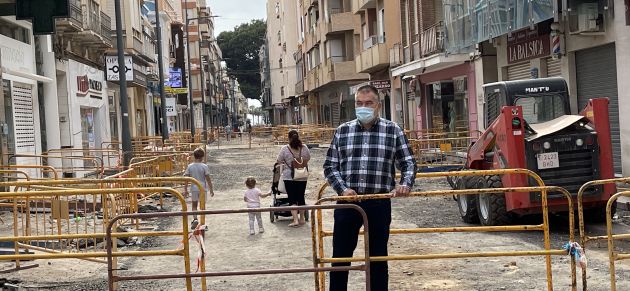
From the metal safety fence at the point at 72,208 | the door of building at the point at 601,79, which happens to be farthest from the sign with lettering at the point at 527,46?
the metal safety fence at the point at 72,208

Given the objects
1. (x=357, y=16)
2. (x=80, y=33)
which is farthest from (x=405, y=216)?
(x=357, y=16)

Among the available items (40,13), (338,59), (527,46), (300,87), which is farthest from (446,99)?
(300,87)

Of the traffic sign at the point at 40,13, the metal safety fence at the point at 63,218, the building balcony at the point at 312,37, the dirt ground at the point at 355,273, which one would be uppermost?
the building balcony at the point at 312,37

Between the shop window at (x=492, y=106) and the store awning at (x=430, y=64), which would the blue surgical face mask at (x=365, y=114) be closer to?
the shop window at (x=492, y=106)

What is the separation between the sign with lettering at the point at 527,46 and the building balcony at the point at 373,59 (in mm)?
14398

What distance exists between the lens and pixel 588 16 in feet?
54.5

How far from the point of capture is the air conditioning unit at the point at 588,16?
54.4 ft

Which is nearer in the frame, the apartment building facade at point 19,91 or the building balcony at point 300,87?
the apartment building facade at point 19,91

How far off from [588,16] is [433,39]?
12.7 meters

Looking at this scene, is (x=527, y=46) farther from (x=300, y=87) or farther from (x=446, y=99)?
(x=300, y=87)

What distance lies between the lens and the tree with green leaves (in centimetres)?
11900

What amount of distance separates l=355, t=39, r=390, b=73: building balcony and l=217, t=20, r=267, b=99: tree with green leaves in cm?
7765

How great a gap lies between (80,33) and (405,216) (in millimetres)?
17263

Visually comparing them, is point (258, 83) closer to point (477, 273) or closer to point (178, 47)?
point (178, 47)
